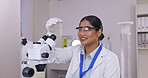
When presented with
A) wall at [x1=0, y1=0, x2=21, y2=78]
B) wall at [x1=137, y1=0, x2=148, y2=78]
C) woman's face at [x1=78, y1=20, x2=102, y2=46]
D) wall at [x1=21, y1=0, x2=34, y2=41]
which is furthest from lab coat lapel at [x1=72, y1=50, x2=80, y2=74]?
wall at [x1=137, y1=0, x2=148, y2=78]

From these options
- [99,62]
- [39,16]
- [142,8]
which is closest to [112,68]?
[99,62]

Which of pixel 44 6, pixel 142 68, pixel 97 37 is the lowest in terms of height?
pixel 142 68

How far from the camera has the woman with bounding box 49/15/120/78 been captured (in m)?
1.15

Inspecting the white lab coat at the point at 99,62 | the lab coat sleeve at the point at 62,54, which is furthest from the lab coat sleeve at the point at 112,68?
the lab coat sleeve at the point at 62,54

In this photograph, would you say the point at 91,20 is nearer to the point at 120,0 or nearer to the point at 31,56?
the point at 31,56

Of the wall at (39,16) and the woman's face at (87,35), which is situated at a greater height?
the wall at (39,16)

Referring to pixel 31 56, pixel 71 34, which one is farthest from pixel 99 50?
pixel 71 34

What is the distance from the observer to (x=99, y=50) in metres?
1.25

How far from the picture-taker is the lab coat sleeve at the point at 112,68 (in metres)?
1.12

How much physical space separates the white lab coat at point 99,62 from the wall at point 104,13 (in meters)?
0.96

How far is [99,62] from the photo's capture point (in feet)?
3.87

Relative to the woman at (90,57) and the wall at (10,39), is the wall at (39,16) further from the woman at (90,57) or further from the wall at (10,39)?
the wall at (10,39)

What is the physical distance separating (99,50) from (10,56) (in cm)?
102

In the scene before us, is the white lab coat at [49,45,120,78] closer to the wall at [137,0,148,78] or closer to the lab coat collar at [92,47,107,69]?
the lab coat collar at [92,47,107,69]
